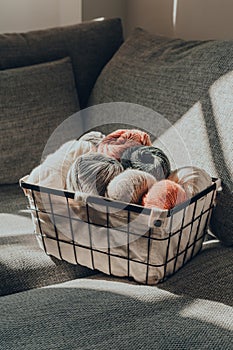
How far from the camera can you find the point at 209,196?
116 centimetres

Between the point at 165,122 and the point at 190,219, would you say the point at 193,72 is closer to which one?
the point at 165,122

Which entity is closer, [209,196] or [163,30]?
[209,196]

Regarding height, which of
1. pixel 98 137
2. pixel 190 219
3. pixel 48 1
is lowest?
pixel 190 219

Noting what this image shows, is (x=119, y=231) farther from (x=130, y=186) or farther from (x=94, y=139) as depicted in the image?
(x=94, y=139)

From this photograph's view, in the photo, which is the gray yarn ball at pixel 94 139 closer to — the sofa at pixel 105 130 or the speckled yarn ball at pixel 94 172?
the speckled yarn ball at pixel 94 172

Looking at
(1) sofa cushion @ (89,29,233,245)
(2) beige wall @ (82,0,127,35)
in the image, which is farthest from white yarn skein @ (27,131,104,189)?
(2) beige wall @ (82,0,127,35)

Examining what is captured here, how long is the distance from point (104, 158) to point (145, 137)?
12 centimetres

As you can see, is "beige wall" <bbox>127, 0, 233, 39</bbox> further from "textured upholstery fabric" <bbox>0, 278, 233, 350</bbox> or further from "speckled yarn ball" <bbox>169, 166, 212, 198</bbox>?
"textured upholstery fabric" <bbox>0, 278, 233, 350</bbox>

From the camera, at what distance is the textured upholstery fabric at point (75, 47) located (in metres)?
1.64

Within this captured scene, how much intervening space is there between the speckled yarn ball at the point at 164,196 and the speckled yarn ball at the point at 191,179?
44 mm

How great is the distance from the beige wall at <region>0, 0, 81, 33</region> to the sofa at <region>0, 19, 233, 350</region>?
373 millimetres

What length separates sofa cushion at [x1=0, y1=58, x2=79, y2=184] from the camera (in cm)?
154

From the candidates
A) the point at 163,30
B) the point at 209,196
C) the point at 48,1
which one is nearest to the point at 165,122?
the point at 209,196

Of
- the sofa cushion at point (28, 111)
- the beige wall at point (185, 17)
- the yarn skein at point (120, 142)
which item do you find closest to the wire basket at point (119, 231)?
the yarn skein at point (120, 142)
